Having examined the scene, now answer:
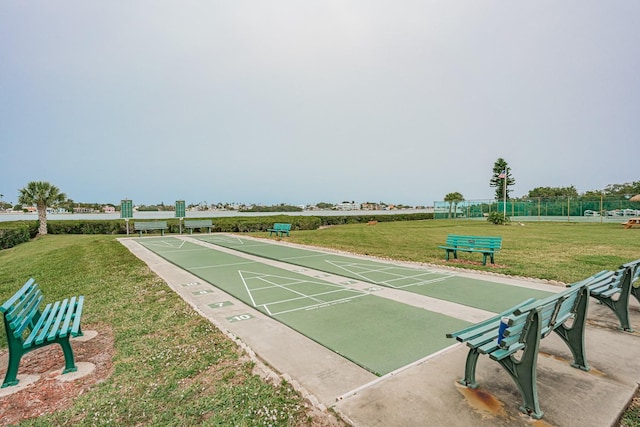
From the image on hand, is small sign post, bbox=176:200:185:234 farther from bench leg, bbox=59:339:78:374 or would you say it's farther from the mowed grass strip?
bench leg, bbox=59:339:78:374

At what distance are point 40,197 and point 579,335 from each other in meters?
30.9

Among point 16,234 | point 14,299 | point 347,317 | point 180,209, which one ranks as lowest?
point 347,317

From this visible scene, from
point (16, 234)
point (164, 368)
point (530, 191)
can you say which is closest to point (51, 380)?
point (164, 368)

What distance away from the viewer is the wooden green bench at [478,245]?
365 inches

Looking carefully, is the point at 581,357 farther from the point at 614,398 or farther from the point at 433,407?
the point at 433,407

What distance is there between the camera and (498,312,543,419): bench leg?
97.1 inches

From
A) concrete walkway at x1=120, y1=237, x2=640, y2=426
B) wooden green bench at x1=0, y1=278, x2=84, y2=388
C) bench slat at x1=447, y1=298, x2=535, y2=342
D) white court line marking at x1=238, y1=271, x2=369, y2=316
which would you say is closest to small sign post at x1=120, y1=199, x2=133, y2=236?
white court line marking at x1=238, y1=271, x2=369, y2=316

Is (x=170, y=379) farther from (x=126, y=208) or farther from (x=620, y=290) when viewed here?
(x=126, y=208)

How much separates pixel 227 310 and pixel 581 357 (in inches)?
182

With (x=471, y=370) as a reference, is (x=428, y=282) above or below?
below

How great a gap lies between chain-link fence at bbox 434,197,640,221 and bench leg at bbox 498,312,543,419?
32.7 meters

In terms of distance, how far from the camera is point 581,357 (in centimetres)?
317

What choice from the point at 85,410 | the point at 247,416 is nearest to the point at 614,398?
the point at 247,416

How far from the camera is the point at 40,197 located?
23828 mm
